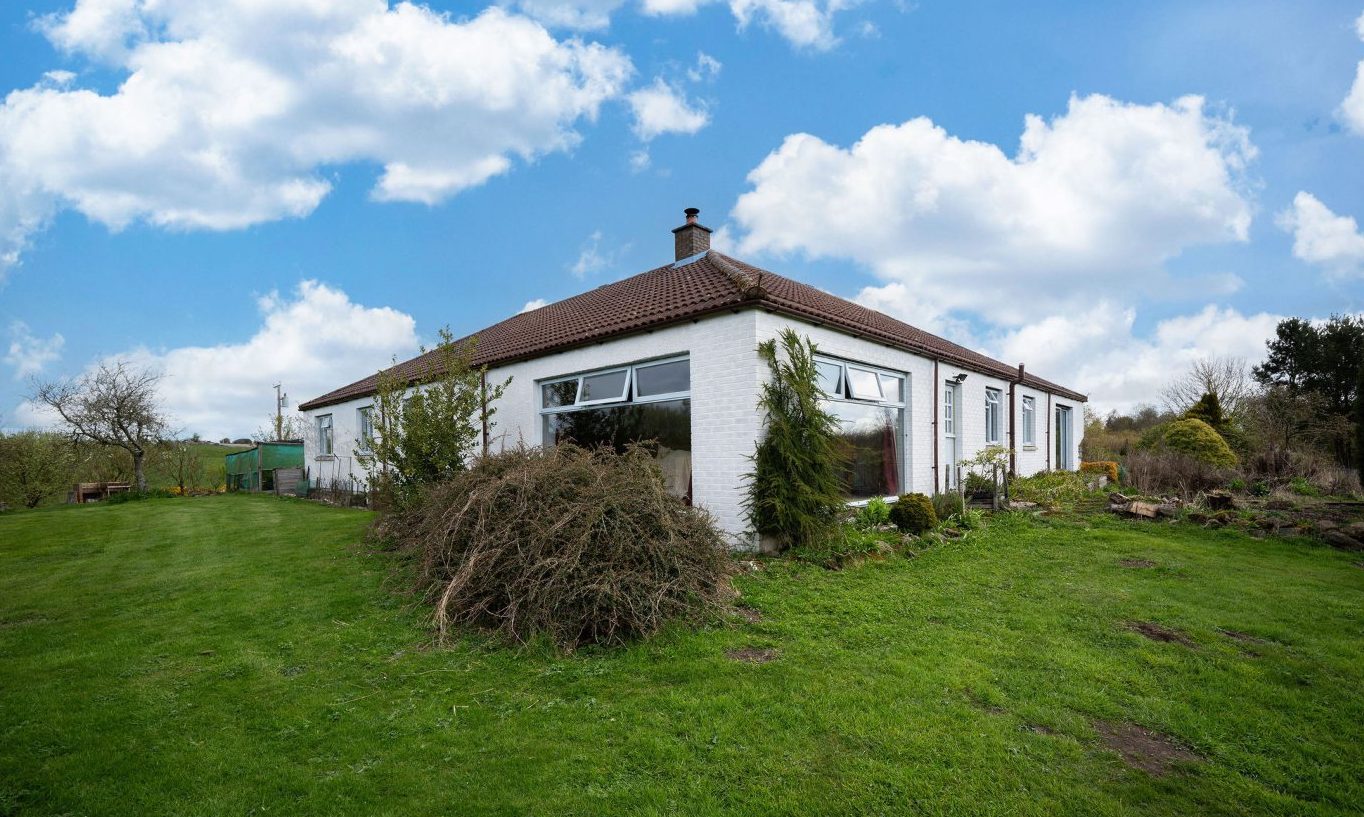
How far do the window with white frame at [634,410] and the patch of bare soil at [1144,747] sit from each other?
18.8 feet

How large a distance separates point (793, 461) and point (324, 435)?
58.9 feet

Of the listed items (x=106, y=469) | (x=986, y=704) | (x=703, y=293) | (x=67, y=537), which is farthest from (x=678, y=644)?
(x=106, y=469)

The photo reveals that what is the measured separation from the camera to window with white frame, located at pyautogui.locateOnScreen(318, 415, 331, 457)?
2008 cm

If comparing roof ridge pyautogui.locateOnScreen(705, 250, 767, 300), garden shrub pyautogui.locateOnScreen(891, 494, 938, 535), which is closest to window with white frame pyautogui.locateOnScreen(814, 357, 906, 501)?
garden shrub pyautogui.locateOnScreen(891, 494, 938, 535)

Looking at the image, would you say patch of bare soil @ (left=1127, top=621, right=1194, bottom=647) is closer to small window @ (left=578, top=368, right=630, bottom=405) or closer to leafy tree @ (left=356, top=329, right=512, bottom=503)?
small window @ (left=578, top=368, right=630, bottom=405)

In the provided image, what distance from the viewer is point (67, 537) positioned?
11.0 meters

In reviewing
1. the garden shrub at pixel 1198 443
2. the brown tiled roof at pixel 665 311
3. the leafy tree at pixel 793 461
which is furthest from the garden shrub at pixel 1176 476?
the leafy tree at pixel 793 461

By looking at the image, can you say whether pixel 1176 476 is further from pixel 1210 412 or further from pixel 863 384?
pixel 1210 412

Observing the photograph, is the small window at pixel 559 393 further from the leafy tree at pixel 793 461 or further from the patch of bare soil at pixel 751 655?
the patch of bare soil at pixel 751 655

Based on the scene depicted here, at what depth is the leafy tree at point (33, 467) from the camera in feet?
66.2

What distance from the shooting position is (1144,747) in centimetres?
353

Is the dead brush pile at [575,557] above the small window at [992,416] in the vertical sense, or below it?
below

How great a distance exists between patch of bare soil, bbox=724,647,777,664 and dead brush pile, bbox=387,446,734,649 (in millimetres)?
649

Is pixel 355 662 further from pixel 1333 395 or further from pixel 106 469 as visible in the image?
pixel 1333 395
